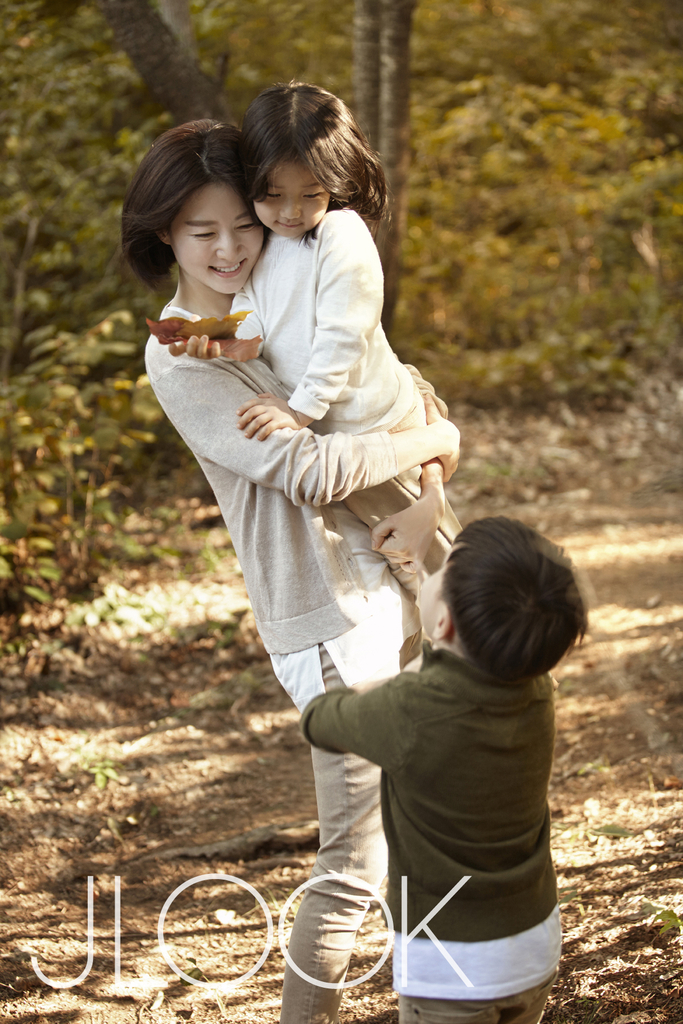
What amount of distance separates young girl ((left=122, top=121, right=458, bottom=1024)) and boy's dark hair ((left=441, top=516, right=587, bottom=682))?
39 centimetres

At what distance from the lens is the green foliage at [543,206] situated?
712cm

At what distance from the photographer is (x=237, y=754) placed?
3451mm

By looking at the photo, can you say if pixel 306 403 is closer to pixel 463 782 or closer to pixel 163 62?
pixel 463 782

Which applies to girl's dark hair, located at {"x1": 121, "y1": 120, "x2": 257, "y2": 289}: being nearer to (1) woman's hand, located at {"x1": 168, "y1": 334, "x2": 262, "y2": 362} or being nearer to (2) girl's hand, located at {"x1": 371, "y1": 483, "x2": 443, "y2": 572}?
(1) woman's hand, located at {"x1": 168, "y1": 334, "x2": 262, "y2": 362}

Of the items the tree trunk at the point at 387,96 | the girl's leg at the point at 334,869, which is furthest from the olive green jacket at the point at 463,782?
the tree trunk at the point at 387,96

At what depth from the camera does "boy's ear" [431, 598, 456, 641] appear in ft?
4.29

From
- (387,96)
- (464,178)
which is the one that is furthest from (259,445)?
(464,178)

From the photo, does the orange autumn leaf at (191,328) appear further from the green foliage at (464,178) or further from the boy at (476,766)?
the green foliage at (464,178)

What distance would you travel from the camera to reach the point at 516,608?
1.25 metres

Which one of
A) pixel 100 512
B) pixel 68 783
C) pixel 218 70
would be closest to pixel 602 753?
pixel 68 783

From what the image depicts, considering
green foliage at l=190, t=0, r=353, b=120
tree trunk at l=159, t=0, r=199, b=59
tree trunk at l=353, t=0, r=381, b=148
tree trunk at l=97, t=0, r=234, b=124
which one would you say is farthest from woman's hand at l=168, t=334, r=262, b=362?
green foliage at l=190, t=0, r=353, b=120

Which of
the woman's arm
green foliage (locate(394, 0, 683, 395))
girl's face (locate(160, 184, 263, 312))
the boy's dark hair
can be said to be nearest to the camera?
the boy's dark hair

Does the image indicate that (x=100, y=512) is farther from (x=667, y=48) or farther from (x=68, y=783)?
(x=667, y=48)

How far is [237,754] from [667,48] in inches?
312
